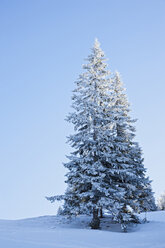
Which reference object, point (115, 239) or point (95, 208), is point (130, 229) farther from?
point (115, 239)

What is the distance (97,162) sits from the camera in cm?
1653

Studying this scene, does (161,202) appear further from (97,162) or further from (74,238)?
(74,238)

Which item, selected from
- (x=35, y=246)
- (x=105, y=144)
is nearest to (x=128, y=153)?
(x=105, y=144)

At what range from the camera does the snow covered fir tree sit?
15.8m

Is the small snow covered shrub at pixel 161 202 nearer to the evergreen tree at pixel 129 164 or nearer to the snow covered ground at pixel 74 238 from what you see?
the evergreen tree at pixel 129 164

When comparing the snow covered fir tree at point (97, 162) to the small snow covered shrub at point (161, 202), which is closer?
the snow covered fir tree at point (97, 162)

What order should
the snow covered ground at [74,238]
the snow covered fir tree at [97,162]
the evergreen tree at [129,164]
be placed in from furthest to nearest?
the evergreen tree at [129,164] → the snow covered fir tree at [97,162] → the snow covered ground at [74,238]

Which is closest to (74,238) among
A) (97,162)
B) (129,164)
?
(97,162)

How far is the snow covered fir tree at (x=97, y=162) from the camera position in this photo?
15820mm

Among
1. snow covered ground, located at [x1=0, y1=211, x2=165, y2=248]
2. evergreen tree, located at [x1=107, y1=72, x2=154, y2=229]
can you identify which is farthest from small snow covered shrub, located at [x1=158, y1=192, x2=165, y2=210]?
snow covered ground, located at [x1=0, y1=211, x2=165, y2=248]

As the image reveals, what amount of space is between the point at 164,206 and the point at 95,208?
56236 mm

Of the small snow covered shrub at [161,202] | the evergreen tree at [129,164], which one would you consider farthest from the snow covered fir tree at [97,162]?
the small snow covered shrub at [161,202]

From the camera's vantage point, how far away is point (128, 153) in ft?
71.1

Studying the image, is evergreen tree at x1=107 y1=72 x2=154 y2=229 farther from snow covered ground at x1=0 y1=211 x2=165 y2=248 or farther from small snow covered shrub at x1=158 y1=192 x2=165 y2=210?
small snow covered shrub at x1=158 y1=192 x2=165 y2=210
